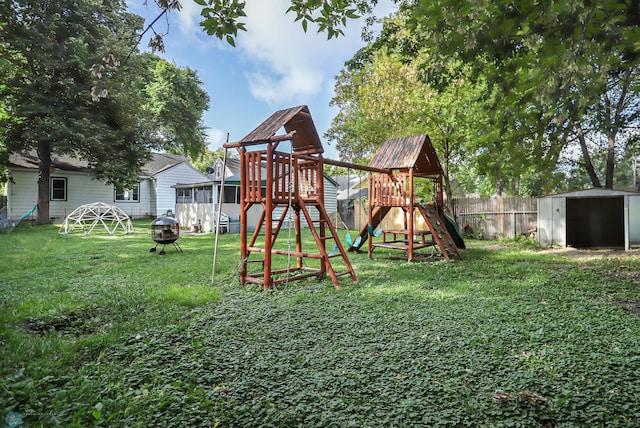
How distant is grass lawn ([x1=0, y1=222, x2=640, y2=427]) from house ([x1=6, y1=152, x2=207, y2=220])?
1796 cm

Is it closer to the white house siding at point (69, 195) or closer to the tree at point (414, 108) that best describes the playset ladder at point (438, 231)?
the tree at point (414, 108)

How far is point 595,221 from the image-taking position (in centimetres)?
1443

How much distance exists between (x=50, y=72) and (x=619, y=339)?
22.9m

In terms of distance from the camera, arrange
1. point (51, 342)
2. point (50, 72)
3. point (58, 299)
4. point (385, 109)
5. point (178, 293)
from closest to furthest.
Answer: point (51, 342) → point (58, 299) → point (178, 293) → point (385, 109) → point (50, 72)

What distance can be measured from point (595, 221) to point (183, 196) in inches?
842

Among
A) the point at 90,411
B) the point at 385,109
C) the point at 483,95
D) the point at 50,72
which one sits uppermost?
the point at 50,72

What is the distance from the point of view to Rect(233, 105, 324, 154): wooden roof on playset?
6582mm

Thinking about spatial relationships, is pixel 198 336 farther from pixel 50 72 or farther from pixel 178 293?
pixel 50 72

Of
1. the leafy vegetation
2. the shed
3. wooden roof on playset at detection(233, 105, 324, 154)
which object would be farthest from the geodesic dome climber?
the shed

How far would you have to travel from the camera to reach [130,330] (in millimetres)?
4023

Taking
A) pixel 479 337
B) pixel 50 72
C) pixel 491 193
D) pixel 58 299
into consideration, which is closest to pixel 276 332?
pixel 479 337

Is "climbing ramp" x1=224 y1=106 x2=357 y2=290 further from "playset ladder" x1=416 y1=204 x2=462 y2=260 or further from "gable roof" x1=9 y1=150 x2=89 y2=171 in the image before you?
"gable roof" x1=9 y1=150 x2=89 y2=171

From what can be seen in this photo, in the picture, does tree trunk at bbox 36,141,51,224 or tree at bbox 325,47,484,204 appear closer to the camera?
tree at bbox 325,47,484,204

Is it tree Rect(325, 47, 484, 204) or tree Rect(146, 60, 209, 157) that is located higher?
tree Rect(146, 60, 209, 157)
